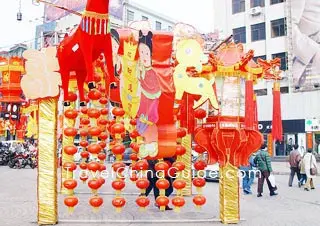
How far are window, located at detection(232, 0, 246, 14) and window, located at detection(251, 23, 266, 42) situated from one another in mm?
1896

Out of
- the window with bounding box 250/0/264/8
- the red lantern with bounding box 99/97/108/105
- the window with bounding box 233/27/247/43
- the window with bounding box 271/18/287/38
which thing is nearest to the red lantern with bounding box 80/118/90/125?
the red lantern with bounding box 99/97/108/105

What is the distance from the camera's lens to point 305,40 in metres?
29.9

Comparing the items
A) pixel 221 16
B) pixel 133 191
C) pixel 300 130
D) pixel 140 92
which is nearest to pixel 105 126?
pixel 140 92

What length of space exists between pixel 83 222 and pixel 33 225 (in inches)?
38.2

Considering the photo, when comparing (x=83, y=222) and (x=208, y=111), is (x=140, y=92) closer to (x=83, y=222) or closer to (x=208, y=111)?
(x=208, y=111)

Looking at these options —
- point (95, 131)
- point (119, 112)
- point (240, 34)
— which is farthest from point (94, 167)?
point (240, 34)

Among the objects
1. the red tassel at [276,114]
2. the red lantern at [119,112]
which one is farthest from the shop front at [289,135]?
the red lantern at [119,112]

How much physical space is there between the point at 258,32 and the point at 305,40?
429 cm

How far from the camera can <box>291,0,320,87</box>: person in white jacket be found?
2942 centimetres

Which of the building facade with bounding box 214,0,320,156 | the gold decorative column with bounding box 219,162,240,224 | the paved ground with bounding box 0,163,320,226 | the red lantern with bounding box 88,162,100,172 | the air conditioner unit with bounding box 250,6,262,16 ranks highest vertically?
the air conditioner unit with bounding box 250,6,262,16

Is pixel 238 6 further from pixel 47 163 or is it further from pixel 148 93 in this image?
pixel 47 163

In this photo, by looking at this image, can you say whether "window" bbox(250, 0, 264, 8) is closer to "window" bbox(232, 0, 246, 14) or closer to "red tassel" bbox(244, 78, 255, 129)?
"window" bbox(232, 0, 246, 14)

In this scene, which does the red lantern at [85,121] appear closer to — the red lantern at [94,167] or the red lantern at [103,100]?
the red lantern at [103,100]

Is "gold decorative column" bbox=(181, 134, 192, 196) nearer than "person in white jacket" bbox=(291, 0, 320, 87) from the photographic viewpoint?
Yes
